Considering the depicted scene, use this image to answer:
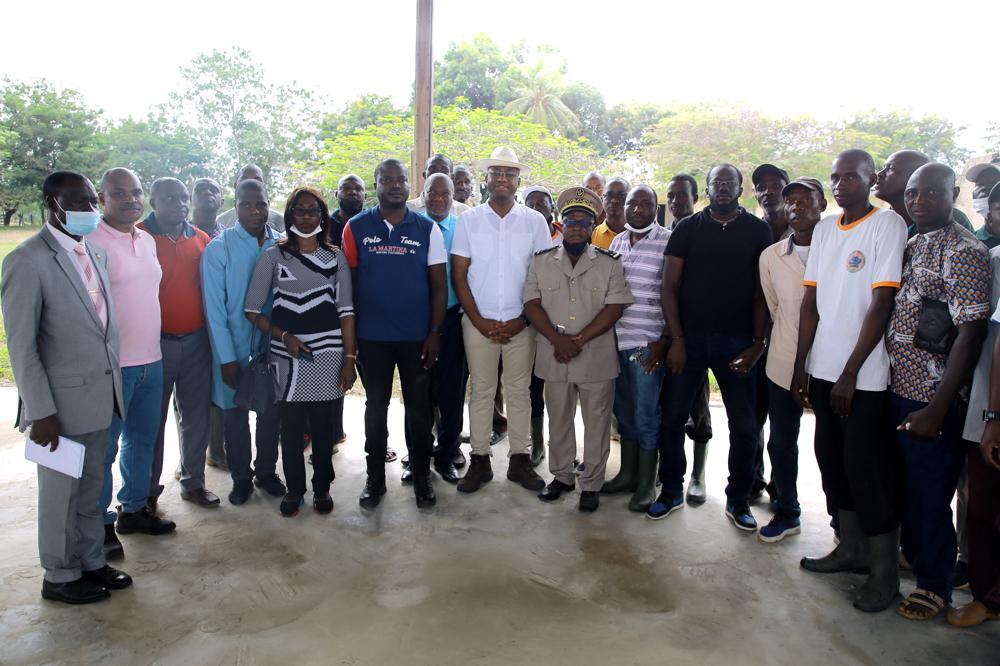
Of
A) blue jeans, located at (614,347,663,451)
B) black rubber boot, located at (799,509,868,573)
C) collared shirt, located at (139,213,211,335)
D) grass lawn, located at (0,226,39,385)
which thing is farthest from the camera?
grass lawn, located at (0,226,39,385)

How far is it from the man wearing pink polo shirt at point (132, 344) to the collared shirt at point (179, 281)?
176mm

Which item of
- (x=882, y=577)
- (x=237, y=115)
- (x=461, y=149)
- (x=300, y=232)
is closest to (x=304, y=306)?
(x=300, y=232)

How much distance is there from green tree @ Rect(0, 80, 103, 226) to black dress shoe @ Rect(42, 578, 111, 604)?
9.60m

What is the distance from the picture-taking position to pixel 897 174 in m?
2.89

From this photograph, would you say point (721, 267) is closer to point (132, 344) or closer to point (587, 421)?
point (587, 421)

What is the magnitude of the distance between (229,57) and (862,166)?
17087mm

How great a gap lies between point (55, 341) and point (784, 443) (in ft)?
11.3

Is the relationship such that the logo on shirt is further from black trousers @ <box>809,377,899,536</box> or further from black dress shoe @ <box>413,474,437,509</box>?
black dress shoe @ <box>413,474,437,509</box>

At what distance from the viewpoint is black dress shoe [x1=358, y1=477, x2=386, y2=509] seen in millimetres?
3688

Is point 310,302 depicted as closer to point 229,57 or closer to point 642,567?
point 642,567

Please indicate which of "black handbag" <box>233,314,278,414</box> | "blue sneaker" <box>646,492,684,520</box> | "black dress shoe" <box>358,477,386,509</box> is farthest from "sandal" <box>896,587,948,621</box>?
"black handbag" <box>233,314,278,414</box>

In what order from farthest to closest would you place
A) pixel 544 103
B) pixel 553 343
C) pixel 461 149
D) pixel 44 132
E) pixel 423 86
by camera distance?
pixel 544 103 < pixel 461 149 < pixel 44 132 < pixel 423 86 < pixel 553 343

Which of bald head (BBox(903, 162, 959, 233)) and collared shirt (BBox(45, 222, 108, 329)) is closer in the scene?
bald head (BBox(903, 162, 959, 233))

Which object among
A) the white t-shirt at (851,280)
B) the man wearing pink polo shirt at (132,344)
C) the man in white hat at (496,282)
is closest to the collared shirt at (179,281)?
the man wearing pink polo shirt at (132,344)
